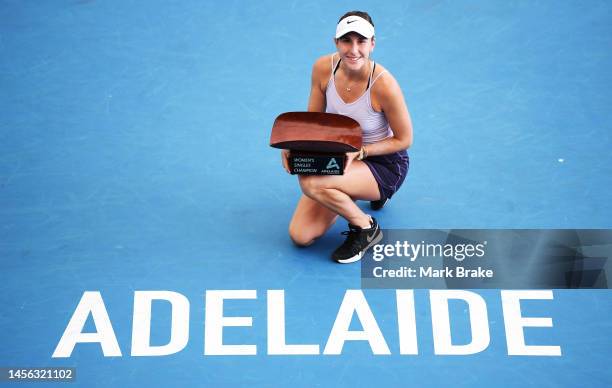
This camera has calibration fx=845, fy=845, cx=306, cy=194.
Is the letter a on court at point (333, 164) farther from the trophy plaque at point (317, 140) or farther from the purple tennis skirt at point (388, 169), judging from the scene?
the purple tennis skirt at point (388, 169)

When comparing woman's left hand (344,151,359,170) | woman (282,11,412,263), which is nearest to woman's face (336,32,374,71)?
woman (282,11,412,263)

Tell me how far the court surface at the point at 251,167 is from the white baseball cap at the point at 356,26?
1176 mm

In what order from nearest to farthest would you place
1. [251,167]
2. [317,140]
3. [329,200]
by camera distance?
[317,140] → [329,200] → [251,167]

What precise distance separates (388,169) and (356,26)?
2.77 ft

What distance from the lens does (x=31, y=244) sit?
4570 millimetres

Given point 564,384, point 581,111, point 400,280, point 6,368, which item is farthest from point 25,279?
point 581,111

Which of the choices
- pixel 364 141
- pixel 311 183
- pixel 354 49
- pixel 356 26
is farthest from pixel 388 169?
pixel 356 26

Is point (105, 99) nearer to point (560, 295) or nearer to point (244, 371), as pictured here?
point (244, 371)

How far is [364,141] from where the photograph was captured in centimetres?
445

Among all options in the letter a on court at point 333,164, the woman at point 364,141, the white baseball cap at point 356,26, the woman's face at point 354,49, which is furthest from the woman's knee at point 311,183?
the white baseball cap at point 356,26

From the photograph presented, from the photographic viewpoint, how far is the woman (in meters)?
4.18

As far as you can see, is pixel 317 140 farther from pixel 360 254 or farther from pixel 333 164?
pixel 360 254

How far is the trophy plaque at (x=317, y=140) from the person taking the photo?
13.7ft

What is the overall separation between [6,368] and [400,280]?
197 cm
